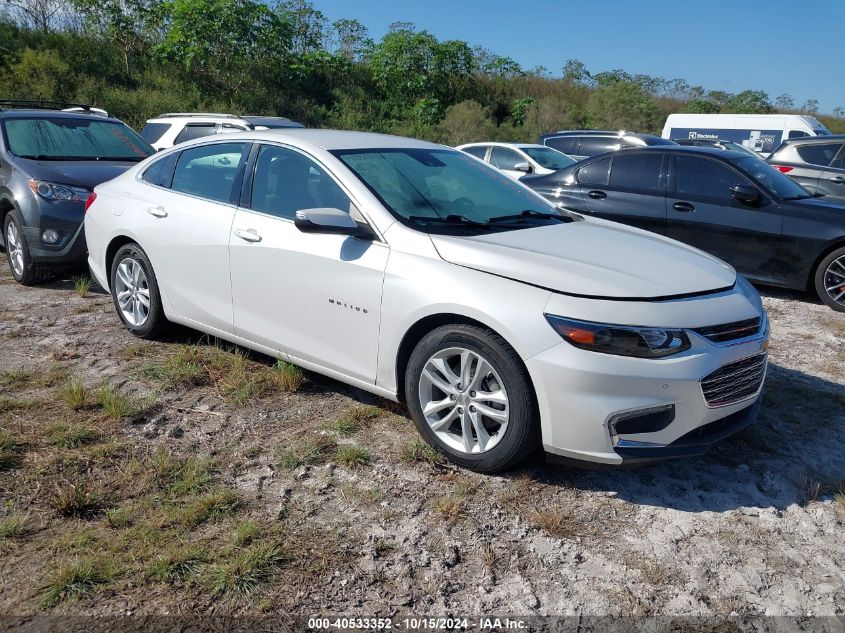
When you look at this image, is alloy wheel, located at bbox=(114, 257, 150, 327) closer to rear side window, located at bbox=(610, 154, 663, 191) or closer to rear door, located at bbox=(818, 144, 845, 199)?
rear side window, located at bbox=(610, 154, 663, 191)

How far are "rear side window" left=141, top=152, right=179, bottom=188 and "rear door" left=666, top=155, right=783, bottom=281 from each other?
5.19m

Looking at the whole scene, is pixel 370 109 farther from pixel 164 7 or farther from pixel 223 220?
pixel 223 220

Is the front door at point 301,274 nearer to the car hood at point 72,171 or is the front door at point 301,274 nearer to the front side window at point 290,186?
the front side window at point 290,186

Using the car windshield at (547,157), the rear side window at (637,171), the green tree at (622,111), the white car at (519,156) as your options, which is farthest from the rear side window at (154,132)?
the green tree at (622,111)

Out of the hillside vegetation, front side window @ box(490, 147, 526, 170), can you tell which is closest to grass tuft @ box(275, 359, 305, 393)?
front side window @ box(490, 147, 526, 170)

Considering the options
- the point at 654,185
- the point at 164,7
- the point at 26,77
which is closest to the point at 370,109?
the point at 164,7

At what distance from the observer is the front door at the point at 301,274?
3789 mm

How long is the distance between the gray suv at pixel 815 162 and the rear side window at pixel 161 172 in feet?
32.2

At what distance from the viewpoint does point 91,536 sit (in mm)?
2879

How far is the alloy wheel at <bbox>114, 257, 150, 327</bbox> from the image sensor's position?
17.1ft

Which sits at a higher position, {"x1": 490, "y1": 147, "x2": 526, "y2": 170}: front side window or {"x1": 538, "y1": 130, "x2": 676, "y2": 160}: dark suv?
{"x1": 538, "y1": 130, "x2": 676, "y2": 160}: dark suv

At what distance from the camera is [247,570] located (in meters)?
2.69

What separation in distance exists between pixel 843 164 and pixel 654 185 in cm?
561

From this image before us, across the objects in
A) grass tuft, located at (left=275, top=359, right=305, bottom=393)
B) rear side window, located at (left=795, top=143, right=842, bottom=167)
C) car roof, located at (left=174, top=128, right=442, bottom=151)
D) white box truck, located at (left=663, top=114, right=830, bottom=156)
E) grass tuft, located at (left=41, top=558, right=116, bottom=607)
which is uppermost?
white box truck, located at (left=663, top=114, right=830, bottom=156)
